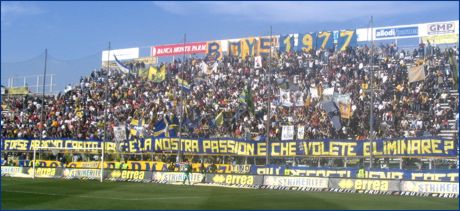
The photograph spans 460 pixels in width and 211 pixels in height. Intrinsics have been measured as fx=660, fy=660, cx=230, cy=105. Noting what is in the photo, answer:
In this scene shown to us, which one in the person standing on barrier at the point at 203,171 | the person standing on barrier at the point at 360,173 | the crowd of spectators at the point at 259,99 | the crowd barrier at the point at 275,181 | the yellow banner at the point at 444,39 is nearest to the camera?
the crowd barrier at the point at 275,181

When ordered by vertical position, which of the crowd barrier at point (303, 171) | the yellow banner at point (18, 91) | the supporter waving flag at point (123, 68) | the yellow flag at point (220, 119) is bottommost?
the crowd barrier at point (303, 171)

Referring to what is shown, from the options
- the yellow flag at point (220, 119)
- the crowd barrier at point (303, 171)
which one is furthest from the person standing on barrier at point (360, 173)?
the yellow flag at point (220, 119)

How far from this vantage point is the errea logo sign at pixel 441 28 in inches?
2354

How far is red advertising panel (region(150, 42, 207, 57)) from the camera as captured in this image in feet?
262

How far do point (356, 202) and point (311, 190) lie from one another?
10742mm

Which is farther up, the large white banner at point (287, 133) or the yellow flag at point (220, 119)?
the yellow flag at point (220, 119)

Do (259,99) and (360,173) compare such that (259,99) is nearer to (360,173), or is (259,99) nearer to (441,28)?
(441,28)

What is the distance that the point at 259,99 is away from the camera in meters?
58.9

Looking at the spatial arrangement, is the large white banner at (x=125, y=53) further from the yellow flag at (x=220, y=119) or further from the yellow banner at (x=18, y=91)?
the yellow flag at (x=220, y=119)

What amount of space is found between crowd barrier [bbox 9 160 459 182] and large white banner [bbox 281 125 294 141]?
3.54 meters

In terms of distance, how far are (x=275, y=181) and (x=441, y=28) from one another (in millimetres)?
27550

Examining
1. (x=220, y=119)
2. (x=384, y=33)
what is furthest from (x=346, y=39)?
(x=220, y=119)

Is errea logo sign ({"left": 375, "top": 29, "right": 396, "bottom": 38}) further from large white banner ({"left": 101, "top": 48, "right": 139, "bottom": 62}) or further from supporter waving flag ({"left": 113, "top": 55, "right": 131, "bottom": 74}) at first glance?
large white banner ({"left": 101, "top": 48, "right": 139, "bottom": 62})

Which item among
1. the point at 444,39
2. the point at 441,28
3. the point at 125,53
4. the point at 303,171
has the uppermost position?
the point at 125,53
